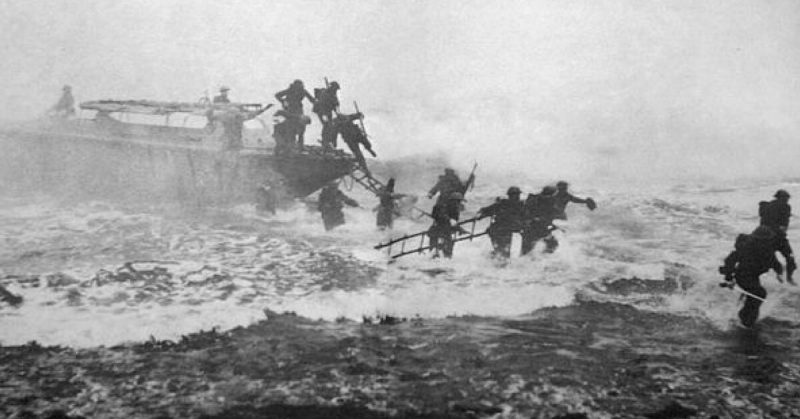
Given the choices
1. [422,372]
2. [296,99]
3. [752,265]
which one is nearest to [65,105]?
[296,99]

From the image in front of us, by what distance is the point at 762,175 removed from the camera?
2289cm

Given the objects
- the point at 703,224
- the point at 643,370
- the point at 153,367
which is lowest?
the point at 153,367

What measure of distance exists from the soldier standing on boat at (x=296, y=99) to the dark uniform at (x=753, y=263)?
10.2 metres

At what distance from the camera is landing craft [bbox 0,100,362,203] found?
49.3 feet

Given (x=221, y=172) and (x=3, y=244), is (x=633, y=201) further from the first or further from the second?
(x=3, y=244)

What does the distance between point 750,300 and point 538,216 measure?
12.7ft

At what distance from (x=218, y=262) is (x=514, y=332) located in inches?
222

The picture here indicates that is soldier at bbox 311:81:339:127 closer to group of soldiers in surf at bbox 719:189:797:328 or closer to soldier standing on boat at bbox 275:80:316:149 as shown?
soldier standing on boat at bbox 275:80:316:149

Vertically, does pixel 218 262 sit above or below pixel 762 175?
below

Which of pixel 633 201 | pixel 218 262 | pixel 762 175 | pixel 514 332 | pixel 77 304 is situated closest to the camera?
pixel 514 332

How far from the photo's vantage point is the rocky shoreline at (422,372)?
5.07 m

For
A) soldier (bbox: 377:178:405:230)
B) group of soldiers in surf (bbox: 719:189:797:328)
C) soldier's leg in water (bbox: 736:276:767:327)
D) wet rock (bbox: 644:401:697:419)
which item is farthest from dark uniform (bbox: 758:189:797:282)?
soldier (bbox: 377:178:405:230)

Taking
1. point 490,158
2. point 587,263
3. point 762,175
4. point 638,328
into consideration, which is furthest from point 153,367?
point 762,175

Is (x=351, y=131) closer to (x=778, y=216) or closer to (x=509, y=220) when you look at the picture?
(x=509, y=220)
